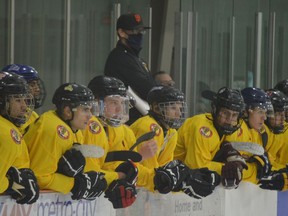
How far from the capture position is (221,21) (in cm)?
1033

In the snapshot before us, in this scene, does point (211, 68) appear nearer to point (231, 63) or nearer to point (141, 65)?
point (231, 63)

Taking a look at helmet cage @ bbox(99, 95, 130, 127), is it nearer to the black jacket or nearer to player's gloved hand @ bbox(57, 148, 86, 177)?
player's gloved hand @ bbox(57, 148, 86, 177)

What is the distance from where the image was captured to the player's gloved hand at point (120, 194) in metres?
4.95

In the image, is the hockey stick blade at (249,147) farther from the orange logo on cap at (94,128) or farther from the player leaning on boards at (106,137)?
the orange logo on cap at (94,128)

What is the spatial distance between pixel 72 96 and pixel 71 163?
0.41 m

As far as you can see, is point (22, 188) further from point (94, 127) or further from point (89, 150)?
point (94, 127)

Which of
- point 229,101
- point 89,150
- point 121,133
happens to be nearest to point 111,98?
point 121,133

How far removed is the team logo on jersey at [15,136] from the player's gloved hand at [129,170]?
76 centimetres

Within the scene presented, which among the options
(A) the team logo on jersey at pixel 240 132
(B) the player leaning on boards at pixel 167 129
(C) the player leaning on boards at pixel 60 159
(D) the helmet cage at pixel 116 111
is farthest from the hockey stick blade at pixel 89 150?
(A) the team logo on jersey at pixel 240 132

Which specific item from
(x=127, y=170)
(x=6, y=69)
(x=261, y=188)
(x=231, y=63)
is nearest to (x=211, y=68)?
(x=231, y=63)

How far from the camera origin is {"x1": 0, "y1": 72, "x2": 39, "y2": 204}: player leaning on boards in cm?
437

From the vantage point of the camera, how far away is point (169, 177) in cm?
532

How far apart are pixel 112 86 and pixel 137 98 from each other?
948 mm

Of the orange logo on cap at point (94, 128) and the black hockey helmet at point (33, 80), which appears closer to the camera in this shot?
the orange logo on cap at point (94, 128)
